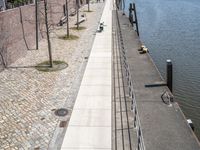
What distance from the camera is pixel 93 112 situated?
13156 millimetres

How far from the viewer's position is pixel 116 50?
23.8m

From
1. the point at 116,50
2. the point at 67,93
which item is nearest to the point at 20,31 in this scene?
the point at 116,50

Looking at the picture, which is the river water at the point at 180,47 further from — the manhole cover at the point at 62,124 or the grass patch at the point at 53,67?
the grass patch at the point at 53,67

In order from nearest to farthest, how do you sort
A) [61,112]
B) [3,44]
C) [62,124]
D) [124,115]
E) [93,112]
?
[124,115] < [62,124] < [93,112] < [61,112] < [3,44]

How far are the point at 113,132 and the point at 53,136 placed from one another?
8.02 feet

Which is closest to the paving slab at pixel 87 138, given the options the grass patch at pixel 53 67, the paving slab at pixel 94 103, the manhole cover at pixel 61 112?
the manhole cover at pixel 61 112

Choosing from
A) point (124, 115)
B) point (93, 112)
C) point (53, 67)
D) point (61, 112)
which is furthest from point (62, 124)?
point (53, 67)

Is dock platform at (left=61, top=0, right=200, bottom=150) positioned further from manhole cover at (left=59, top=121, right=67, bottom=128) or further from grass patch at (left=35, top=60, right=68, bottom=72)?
grass patch at (left=35, top=60, right=68, bottom=72)

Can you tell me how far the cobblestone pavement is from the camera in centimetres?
1159

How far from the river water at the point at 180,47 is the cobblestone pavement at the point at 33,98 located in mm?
7765

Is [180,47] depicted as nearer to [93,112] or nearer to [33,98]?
[33,98]

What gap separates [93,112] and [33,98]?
3.74 meters

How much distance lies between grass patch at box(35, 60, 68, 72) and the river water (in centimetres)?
834

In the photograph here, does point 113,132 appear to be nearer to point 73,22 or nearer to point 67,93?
point 67,93
